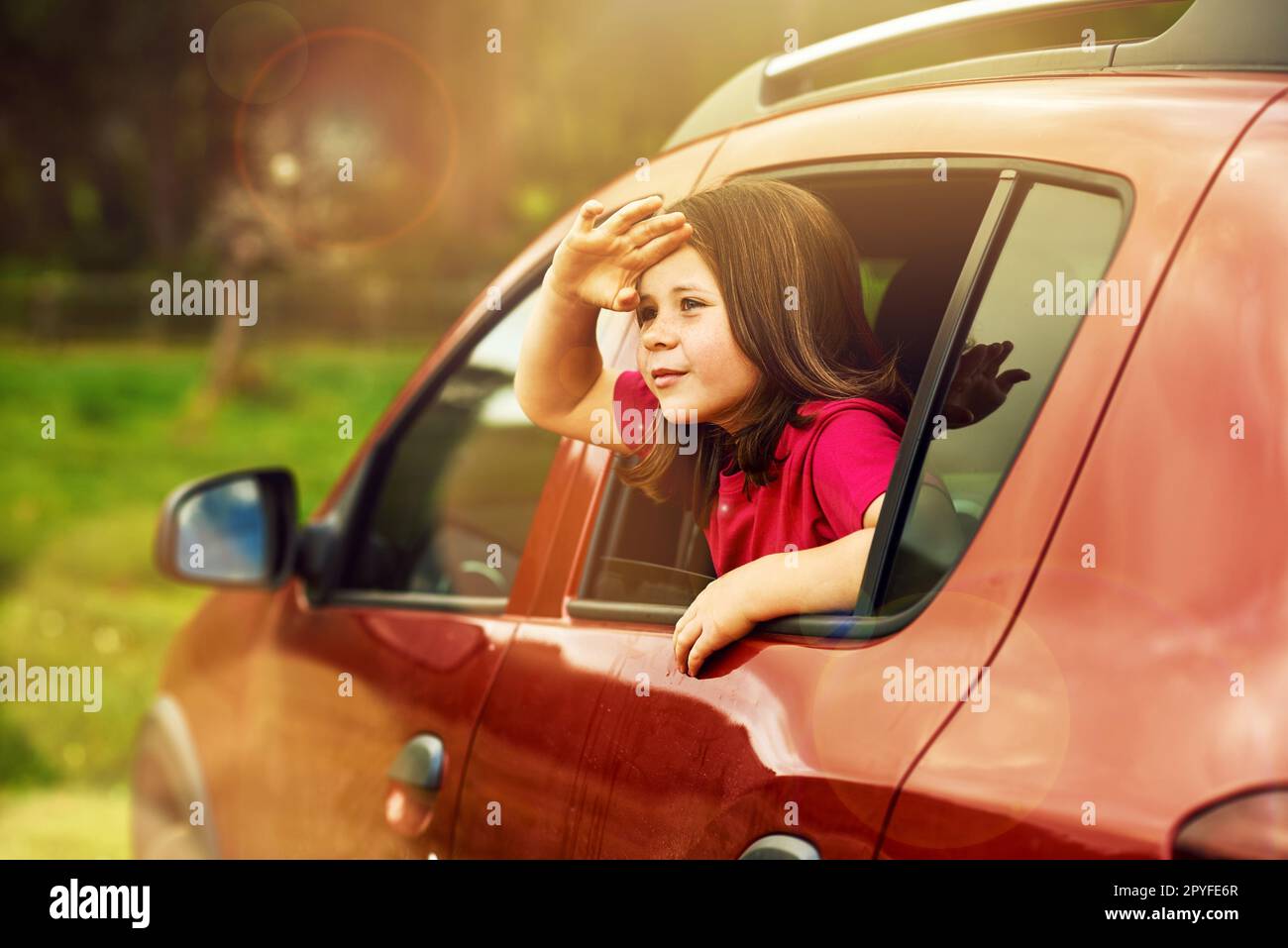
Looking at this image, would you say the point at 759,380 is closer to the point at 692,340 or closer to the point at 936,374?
the point at 692,340

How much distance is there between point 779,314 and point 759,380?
88 millimetres

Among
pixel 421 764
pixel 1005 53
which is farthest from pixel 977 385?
pixel 421 764

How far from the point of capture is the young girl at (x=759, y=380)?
1692mm

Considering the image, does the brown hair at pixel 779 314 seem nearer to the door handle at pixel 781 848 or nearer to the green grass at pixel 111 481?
the door handle at pixel 781 848

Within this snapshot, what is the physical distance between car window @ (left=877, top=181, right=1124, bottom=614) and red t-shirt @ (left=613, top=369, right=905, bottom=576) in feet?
0.20

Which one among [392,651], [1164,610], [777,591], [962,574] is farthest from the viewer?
[392,651]

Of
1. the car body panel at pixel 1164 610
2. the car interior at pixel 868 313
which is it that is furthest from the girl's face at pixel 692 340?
the car body panel at pixel 1164 610

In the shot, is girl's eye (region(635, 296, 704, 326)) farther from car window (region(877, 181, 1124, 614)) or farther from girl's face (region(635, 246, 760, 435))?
car window (region(877, 181, 1124, 614))

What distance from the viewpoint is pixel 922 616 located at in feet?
4.94

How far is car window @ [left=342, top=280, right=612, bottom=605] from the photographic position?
2.75 m

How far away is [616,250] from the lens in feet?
6.18

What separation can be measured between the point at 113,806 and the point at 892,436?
17.0 feet

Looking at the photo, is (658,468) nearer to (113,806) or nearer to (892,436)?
(892,436)

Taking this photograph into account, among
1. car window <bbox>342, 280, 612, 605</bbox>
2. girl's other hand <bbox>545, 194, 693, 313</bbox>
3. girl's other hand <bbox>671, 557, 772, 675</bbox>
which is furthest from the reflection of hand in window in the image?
car window <bbox>342, 280, 612, 605</bbox>
